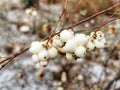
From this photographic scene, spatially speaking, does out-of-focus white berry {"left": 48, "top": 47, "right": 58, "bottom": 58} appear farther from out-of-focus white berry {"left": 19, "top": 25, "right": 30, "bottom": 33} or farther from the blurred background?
out-of-focus white berry {"left": 19, "top": 25, "right": 30, "bottom": 33}

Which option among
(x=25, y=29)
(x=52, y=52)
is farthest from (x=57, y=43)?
(x=25, y=29)

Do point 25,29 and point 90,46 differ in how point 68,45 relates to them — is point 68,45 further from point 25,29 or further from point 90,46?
point 25,29

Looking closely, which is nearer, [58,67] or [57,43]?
[57,43]

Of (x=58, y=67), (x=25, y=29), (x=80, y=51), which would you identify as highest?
(x=25, y=29)

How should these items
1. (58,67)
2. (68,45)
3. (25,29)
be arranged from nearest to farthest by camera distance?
(68,45), (58,67), (25,29)

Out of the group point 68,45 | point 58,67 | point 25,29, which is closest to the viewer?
point 68,45

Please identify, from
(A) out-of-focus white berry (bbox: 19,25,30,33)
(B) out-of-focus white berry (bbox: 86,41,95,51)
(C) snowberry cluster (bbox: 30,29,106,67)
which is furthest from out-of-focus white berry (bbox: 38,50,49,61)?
(A) out-of-focus white berry (bbox: 19,25,30,33)

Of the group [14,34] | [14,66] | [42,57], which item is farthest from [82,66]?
[42,57]

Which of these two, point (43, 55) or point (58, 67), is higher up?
point (58, 67)
